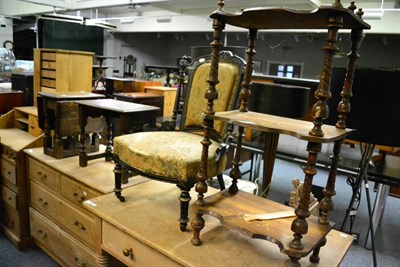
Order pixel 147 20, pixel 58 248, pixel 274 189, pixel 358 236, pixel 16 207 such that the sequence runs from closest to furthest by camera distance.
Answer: pixel 58 248
pixel 16 207
pixel 358 236
pixel 274 189
pixel 147 20

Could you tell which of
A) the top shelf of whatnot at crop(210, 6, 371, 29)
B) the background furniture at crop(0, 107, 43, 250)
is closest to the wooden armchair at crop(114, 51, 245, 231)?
the top shelf of whatnot at crop(210, 6, 371, 29)

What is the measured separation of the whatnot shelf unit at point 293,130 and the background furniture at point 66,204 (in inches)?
32.8

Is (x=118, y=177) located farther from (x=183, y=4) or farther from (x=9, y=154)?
(x=183, y=4)

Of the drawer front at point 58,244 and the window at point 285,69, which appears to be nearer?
the drawer front at point 58,244

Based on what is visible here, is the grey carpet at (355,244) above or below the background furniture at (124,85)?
below

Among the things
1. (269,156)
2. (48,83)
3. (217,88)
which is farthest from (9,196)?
(269,156)

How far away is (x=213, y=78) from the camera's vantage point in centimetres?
126

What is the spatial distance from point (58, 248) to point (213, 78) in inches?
73.7

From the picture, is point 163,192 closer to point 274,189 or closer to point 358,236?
point 358,236

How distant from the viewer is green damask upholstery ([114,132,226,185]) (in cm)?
143

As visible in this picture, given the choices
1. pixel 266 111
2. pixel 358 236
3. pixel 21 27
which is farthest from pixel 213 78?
pixel 21 27

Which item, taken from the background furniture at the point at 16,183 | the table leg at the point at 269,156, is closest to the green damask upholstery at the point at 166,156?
the table leg at the point at 269,156

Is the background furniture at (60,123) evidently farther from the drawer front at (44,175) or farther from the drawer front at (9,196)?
the drawer front at (9,196)

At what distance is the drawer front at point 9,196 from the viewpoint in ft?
8.53
